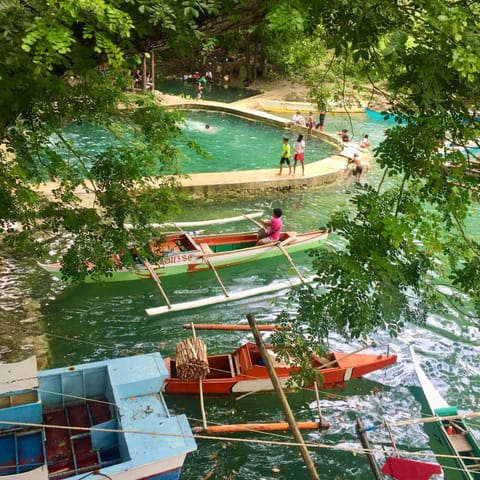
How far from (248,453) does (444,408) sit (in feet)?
11.1

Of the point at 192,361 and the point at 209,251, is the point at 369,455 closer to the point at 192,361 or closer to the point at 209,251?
the point at 192,361

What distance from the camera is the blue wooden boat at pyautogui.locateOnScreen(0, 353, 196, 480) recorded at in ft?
19.4

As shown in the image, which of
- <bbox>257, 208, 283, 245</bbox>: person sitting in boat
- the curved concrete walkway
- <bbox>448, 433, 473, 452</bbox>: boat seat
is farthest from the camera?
the curved concrete walkway

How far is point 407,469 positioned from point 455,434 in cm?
178

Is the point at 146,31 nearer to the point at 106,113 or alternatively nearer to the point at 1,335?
the point at 106,113

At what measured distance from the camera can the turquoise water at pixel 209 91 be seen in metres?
33.4

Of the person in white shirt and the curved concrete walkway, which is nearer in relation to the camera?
the curved concrete walkway

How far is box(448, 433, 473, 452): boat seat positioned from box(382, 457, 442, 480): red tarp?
4.52ft

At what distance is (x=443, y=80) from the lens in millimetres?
5184

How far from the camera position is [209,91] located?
35125 mm

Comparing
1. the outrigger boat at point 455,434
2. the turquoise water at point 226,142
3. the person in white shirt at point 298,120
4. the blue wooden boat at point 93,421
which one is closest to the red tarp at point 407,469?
the outrigger boat at point 455,434

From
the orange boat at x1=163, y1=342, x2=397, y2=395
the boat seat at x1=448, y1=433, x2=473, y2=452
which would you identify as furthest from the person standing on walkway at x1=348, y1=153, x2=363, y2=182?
the boat seat at x1=448, y1=433, x2=473, y2=452

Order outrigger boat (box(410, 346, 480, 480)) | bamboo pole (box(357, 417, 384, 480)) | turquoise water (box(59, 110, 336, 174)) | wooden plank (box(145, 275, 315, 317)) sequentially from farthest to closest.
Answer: turquoise water (box(59, 110, 336, 174)) < wooden plank (box(145, 275, 315, 317)) < outrigger boat (box(410, 346, 480, 480)) < bamboo pole (box(357, 417, 384, 480))

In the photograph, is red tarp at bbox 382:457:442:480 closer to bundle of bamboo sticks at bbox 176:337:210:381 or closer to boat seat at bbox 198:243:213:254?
bundle of bamboo sticks at bbox 176:337:210:381
